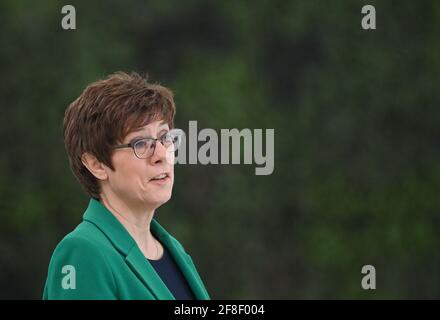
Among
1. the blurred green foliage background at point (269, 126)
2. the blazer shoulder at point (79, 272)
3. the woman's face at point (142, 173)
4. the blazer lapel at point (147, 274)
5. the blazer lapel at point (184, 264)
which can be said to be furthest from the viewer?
the blurred green foliage background at point (269, 126)

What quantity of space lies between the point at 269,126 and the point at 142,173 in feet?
21.2

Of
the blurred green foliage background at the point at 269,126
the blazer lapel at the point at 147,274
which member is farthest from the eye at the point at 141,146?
the blurred green foliage background at the point at 269,126

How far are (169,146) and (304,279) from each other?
643 cm

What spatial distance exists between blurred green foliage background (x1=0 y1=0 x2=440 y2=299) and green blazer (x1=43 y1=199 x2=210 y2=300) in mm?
6008

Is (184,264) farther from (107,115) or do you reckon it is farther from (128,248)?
(107,115)

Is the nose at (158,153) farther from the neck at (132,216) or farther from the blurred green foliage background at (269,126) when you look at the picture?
the blurred green foliage background at (269,126)

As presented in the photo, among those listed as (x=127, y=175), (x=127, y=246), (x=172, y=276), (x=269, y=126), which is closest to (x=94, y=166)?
(x=127, y=175)

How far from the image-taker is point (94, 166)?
7.78ft

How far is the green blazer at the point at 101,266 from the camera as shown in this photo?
2091mm

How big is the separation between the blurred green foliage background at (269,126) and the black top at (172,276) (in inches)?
228

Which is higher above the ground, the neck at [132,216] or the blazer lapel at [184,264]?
the neck at [132,216]
